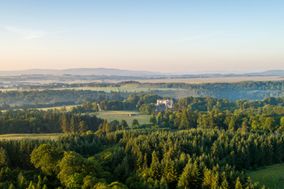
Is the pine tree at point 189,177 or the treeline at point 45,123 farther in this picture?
the treeline at point 45,123

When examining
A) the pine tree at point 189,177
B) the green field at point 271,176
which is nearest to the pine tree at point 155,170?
the pine tree at point 189,177

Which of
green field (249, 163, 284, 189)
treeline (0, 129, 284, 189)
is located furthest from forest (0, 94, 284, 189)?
green field (249, 163, 284, 189)

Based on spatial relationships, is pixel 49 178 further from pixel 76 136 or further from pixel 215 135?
pixel 215 135

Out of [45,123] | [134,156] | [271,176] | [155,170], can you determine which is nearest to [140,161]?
[134,156]

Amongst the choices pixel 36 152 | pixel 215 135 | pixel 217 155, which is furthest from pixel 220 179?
pixel 215 135

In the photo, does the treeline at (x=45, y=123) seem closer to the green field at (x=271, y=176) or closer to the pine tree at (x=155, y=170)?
the green field at (x=271, y=176)

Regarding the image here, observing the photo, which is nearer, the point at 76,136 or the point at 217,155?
the point at 217,155

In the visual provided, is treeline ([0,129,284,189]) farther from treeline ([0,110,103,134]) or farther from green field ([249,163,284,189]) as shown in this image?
treeline ([0,110,103,134])
